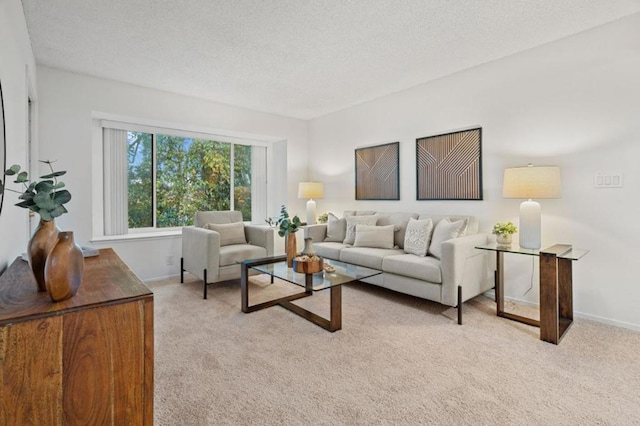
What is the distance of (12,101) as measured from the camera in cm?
183

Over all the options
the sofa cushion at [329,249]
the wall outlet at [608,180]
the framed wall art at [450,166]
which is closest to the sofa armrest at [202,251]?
the sofa cushion at [329,249]

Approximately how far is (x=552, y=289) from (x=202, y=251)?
3.12 m

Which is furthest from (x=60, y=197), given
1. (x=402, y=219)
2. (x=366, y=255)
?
(x=402, y=219)

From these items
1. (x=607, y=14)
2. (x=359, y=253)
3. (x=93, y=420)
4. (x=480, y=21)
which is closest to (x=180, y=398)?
(x=93, y=420)

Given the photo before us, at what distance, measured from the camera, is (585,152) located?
272 cm

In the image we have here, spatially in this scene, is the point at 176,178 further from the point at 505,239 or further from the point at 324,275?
the point at 505,239

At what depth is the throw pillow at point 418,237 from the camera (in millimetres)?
3236

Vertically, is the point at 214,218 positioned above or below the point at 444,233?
above

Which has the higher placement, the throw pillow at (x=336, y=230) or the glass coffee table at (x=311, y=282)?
the throw pillow at (x=336, y=230)

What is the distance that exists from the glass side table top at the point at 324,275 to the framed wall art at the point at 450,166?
4.95 feet

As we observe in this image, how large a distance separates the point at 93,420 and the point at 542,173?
10.1 ft

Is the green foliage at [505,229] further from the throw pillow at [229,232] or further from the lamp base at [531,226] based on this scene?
the throw pillow at [229,232]

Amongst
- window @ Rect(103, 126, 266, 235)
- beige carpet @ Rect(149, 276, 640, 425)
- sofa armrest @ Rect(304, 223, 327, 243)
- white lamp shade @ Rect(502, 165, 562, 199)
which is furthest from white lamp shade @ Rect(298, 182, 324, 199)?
white lamp shade @ Rect(502, 165, 562, 199)

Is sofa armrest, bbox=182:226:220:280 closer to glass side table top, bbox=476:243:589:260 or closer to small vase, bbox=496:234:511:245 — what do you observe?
glass side table top, bbox=476:243:589:260
